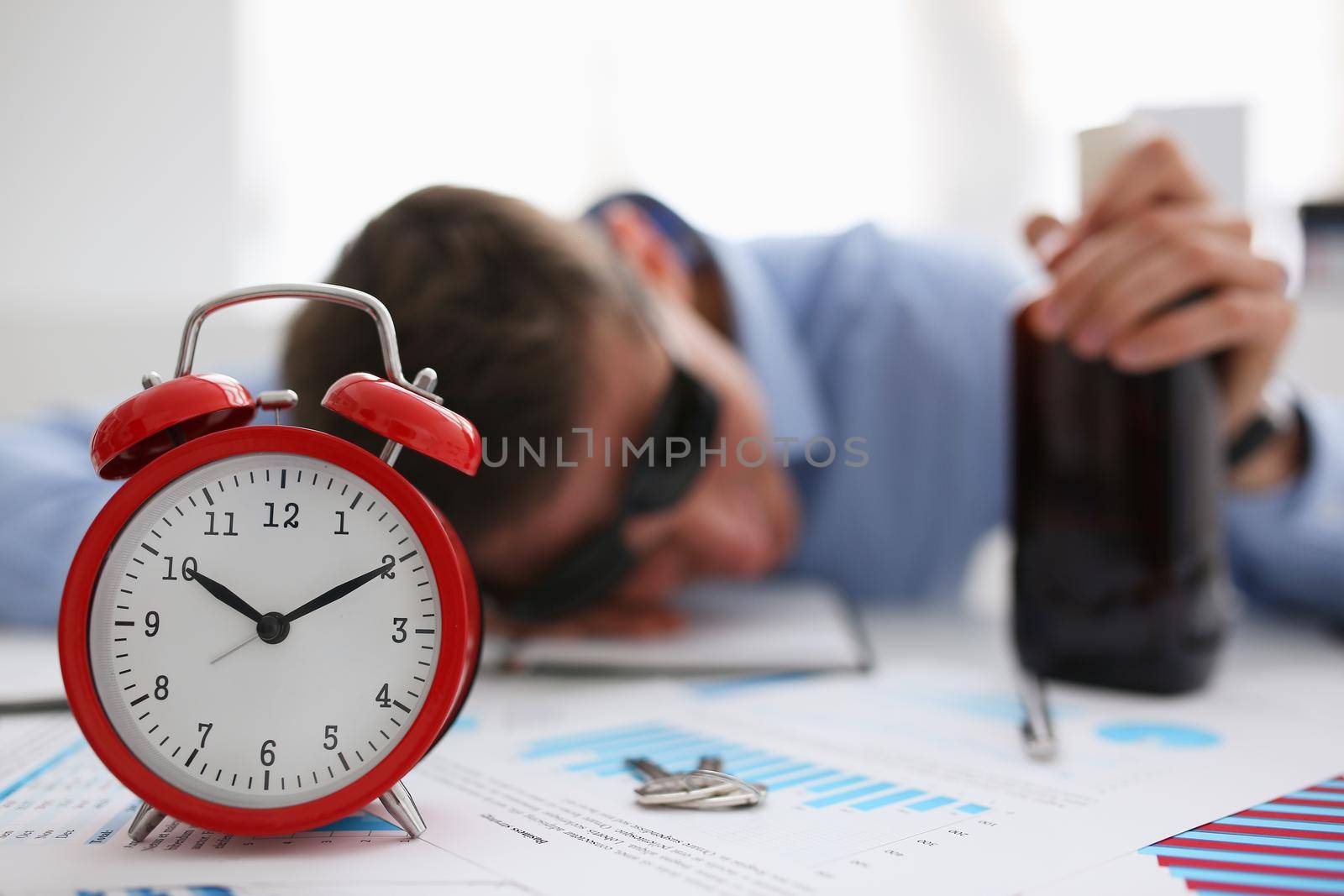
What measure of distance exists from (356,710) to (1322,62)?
2.36m

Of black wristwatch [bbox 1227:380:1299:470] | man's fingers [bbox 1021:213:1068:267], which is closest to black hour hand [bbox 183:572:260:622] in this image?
man's fingers [bbox 1021:213:1068:267]

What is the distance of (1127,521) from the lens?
738 mm

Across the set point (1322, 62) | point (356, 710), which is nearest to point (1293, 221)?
point (1322, 62)

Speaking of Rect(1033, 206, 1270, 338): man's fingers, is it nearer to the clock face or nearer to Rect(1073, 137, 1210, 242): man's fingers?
Rect(1073, 137, 1210, 242): man's fingers

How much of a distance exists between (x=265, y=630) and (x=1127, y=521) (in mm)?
614

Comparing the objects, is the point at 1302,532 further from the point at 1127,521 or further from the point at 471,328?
the point at 471,328

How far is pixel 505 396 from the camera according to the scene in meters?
0.60

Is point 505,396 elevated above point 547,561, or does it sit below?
above

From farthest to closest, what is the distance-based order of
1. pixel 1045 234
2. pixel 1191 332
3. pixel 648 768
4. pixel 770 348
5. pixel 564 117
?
pixel 564 117 < pixel 770 348 < pixel 1045 234 < pixel 1191 332 < pixel 648 768

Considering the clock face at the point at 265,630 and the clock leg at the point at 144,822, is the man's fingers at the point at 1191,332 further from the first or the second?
the clock leg at the point at 144,822

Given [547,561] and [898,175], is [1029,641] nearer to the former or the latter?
[547,561]

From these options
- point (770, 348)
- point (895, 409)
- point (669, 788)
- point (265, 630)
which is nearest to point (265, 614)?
point (265, 630)

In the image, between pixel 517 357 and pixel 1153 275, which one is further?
pixel 1153 275

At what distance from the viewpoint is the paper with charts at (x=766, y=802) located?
1.37ft
